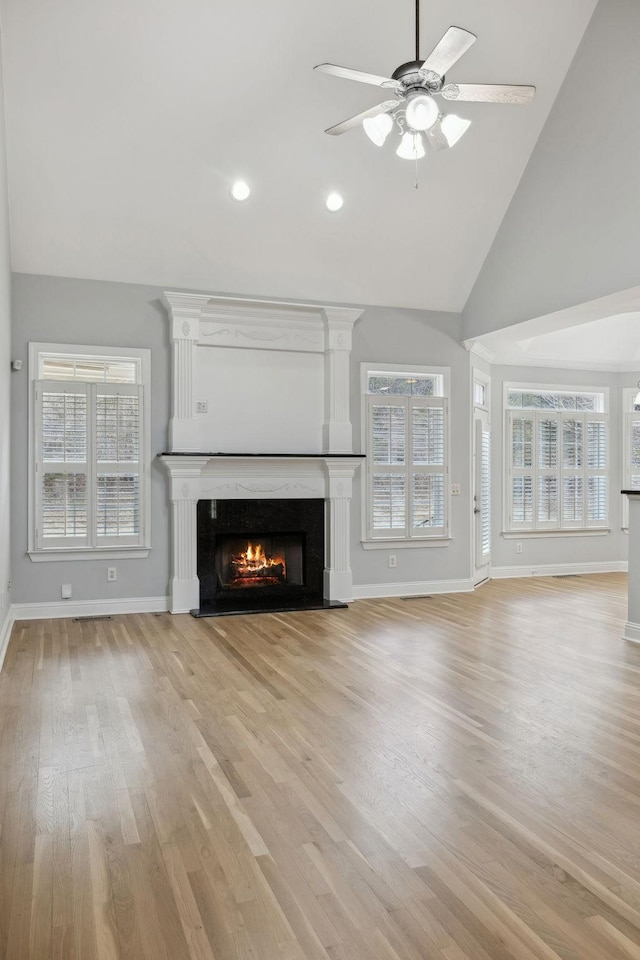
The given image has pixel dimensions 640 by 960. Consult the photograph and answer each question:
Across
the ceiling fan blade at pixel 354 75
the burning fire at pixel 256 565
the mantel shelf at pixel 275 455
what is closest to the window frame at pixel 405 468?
the mantel shelf at pixel 275 455

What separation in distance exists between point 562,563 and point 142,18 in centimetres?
764

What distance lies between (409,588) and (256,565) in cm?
168

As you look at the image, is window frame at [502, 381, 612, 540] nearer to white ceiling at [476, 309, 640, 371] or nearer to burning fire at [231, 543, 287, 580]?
white ceiling at [476, 309, 640, 371]

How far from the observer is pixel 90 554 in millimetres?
6609

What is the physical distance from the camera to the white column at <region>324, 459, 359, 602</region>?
23.9 ft

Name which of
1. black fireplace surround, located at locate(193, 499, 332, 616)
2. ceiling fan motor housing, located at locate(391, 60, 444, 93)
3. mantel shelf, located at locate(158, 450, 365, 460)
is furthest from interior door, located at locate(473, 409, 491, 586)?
ceiling fan motor housing, located at locate(391, 60, 444, 93)

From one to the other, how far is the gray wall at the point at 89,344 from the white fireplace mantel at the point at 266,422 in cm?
17

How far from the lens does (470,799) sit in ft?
9.21

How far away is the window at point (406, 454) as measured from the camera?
7582 millimetres

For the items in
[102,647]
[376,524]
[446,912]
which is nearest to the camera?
[446,912]

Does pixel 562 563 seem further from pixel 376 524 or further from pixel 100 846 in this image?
pixel 100 846

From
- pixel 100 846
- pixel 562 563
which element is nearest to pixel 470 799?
pixel 100 846

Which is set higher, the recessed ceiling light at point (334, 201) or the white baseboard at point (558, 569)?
the recessed ceiling light at point (334, 201)

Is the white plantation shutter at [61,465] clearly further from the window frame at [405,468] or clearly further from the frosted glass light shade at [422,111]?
the frosted glass light shade at [422,111]
